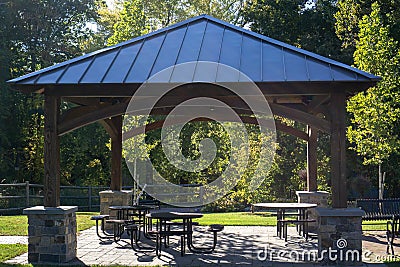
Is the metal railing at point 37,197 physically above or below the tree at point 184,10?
below

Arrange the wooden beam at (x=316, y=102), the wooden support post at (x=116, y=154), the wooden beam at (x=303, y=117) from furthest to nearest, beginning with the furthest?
the wooden support post at (x=116, y=154), the wooden beam at (x=316, y=102), the wooden beam at (x=303, y=117)

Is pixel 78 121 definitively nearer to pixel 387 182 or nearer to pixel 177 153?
pixel 177 153

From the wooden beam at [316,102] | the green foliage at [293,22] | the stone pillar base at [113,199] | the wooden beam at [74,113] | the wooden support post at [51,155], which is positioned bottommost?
the stone pillar base at [113,199]

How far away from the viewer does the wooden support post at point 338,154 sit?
7949mm

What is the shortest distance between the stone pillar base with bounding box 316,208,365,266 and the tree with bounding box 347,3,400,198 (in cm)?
656

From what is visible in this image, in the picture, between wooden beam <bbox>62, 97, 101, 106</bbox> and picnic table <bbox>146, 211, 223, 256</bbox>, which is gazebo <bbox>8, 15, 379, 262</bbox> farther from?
picnic table <bbox>146, 211, 223, 256</bbox>

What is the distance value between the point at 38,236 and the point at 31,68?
62.8 feet

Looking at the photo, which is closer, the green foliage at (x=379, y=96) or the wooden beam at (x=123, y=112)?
the wooden beam at (x=123, y=112)

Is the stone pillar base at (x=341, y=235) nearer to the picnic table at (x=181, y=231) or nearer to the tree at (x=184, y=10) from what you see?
the picnic table at (x=181, y=231)

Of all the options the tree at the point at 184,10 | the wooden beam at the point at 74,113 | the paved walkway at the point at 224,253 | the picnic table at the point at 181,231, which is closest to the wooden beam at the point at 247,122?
the paved walkway at the point at 224,253

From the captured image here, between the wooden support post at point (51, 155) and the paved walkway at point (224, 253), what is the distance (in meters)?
1.07

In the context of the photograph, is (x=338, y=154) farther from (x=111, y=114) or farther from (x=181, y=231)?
(x=111, y=114)

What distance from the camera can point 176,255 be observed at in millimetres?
8789

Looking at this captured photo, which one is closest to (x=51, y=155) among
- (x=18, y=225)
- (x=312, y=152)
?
(x=18, y=225)
